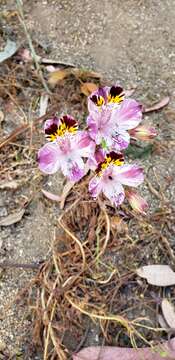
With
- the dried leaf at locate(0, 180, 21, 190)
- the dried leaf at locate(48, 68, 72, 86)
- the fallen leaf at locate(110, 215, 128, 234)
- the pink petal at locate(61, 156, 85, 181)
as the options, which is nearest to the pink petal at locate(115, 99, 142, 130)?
the pink petal at locate(61, 156, 85, 181)

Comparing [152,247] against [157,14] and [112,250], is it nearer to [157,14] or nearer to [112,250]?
[112,250]

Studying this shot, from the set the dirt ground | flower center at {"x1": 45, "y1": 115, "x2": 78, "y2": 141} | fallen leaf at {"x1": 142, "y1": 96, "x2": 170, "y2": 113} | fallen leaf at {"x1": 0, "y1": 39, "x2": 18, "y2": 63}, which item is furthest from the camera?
fallen leaf at {"x1": 0, "y1": 39, "x2": 18, "y2": 63}

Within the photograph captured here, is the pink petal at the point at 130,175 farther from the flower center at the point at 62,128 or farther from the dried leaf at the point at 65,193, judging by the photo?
the dried leaf at the point at 65,193

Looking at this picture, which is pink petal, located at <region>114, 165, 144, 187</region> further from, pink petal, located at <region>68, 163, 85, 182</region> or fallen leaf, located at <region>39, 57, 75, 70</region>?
fallen leaf, located at <region>39, 57, 75, 70</region>

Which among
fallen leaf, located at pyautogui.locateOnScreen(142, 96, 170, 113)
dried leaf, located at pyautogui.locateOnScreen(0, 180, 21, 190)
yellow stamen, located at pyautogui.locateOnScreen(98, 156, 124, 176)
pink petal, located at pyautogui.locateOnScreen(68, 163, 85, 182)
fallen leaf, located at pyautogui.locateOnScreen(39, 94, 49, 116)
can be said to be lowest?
dried leaf, located at pyautogui.locateOnScreen(0, 180, 21, 190)

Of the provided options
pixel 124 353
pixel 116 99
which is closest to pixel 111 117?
pixel 116 99

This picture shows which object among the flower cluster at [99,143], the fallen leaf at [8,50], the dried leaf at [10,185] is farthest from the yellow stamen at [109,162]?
the fallen leaf at [8,50]
